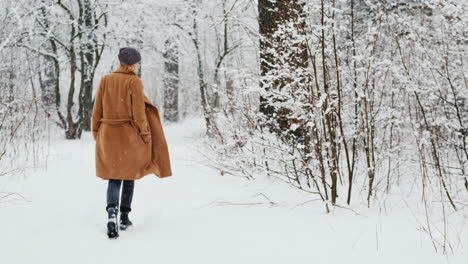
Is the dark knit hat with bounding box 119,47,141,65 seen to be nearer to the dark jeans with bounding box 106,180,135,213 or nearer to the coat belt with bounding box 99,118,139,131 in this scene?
the coat belt with bounding box 99,118,139,131

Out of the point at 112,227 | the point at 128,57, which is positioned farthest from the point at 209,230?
the point at 128,57

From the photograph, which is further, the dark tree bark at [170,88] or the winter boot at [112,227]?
the dark tree bark at [170,88]

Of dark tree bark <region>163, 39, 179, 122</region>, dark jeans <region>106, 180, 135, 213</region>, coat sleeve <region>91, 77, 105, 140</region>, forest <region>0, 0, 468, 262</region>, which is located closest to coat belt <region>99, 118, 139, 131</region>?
coat sleeve <region>91, 77, 105, 140</region>

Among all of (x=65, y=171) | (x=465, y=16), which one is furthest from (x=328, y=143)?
(x=65, y=171)

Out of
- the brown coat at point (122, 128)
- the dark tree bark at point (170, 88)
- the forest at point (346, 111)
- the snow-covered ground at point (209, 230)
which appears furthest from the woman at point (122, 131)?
the dark tree bark at point (170, 88)

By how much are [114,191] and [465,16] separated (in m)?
3.84

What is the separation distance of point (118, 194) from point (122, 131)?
55 cm

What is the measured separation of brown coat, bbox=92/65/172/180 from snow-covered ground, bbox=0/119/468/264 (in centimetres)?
55

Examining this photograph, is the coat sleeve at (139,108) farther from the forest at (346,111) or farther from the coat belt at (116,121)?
the forest at (346,111)

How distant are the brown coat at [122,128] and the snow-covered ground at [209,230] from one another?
550 mm

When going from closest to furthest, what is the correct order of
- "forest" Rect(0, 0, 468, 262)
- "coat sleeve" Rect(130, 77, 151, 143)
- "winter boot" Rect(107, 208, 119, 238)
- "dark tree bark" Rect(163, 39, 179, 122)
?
"winter boot" Rect(107, 208, 119, 238) < "coat sleeve" Rect(130, 77, 151, 143) < "forest" Rect(0, 0, 468, 262) < "dark tree bark" Rect(163, 39, 179, 122)

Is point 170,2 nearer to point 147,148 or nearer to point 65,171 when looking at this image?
point 65,171

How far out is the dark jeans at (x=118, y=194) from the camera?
310cm

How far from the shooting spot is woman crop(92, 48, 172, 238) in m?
3.09
